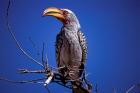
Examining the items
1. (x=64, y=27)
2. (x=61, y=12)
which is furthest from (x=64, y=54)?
(x=61, y=12)

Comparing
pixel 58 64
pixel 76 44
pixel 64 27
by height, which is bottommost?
pixel 58 64

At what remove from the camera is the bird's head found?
1.45 m

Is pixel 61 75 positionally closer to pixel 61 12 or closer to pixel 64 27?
pixel 61 12

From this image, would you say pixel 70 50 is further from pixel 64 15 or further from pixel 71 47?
pixel 64 15

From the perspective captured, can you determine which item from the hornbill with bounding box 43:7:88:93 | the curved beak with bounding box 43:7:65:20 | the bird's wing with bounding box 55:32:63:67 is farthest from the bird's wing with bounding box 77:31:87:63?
the curved beak with bounding box 43:7:65:20

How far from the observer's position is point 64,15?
1.64 metres

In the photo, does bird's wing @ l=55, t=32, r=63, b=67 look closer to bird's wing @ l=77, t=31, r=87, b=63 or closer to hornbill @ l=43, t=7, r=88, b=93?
hornbill @ l=43, t=7, r=88, b=93

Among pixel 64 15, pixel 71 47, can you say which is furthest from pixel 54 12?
pixel 71 47

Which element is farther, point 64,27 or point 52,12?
point 64,27

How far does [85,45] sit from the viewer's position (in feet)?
5.91

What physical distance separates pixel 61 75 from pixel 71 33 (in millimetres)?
753

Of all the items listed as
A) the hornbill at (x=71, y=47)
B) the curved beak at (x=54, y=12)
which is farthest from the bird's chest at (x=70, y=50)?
the curved beak at (x=54, y=12)

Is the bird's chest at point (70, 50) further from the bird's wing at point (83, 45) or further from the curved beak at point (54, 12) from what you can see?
the curved beak at point (54, 12)

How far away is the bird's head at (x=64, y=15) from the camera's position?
145 cm
